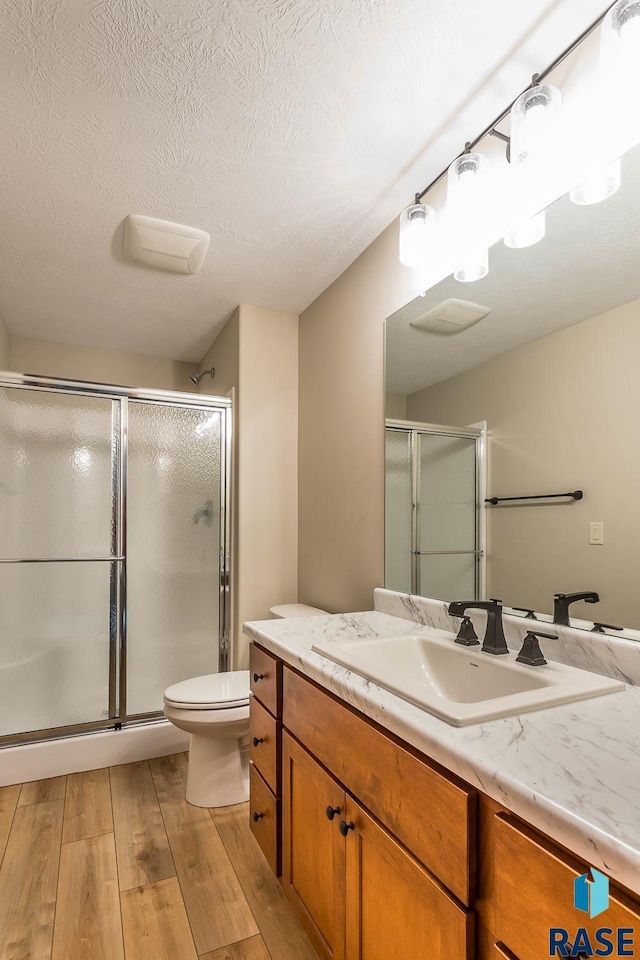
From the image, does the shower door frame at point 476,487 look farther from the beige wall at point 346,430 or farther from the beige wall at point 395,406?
the beige wall at point 346,430

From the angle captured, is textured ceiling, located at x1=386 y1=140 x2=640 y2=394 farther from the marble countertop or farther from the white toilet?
the white toilet

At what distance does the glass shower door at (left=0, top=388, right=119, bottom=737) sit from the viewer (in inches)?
98.2

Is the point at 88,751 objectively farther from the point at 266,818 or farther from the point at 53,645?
the point at 266,818

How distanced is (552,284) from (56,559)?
7.85 feet

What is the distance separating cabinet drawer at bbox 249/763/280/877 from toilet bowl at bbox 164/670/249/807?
342mm

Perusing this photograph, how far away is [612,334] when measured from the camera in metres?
1.23

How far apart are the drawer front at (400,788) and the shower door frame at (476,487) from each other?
0.63 m

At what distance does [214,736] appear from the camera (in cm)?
210

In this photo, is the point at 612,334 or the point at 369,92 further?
the point at 369,92

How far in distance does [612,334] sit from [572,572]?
0.58 m

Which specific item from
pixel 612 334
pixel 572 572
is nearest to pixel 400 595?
pixel 572 572

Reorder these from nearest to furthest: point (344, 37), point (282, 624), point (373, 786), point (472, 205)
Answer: point (373, 786) < point (344, 37) < point (472, 205) < point (282, 624)

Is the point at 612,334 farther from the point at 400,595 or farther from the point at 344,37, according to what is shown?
the point at 400,595

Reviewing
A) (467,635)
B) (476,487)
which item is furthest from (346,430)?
(467,635)
